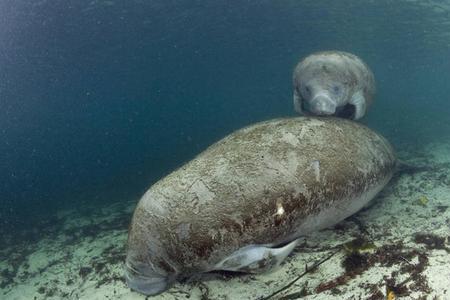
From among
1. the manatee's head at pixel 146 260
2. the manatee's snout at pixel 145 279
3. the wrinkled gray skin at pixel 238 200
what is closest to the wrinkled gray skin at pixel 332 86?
the wrinkled gray skin at pixel 238 200

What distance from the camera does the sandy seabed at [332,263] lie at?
351 centimetres

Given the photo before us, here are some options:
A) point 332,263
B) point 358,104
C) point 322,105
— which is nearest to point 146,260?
point 332,263

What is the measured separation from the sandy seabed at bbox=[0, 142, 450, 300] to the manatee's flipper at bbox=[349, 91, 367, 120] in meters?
1.22

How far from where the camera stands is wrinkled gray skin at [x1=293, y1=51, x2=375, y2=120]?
5086 millimetres

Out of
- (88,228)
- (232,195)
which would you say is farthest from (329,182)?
(88,228)

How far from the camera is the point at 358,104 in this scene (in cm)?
575

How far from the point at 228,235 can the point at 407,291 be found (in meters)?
1.55

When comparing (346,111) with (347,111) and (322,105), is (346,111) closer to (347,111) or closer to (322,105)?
(347,111)

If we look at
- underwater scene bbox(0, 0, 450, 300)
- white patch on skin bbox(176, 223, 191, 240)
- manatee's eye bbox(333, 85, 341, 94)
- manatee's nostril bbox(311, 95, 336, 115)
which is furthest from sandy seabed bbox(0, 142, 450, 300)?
manatee's eye bbox(333, 85, 341, 94)

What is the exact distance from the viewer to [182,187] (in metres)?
3.55

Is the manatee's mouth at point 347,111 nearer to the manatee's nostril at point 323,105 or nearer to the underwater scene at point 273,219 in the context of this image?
the underwater scene at point 273,219

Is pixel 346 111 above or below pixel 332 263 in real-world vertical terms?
above

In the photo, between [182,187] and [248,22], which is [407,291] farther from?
[248,22]

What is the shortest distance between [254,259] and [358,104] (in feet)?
10.7
